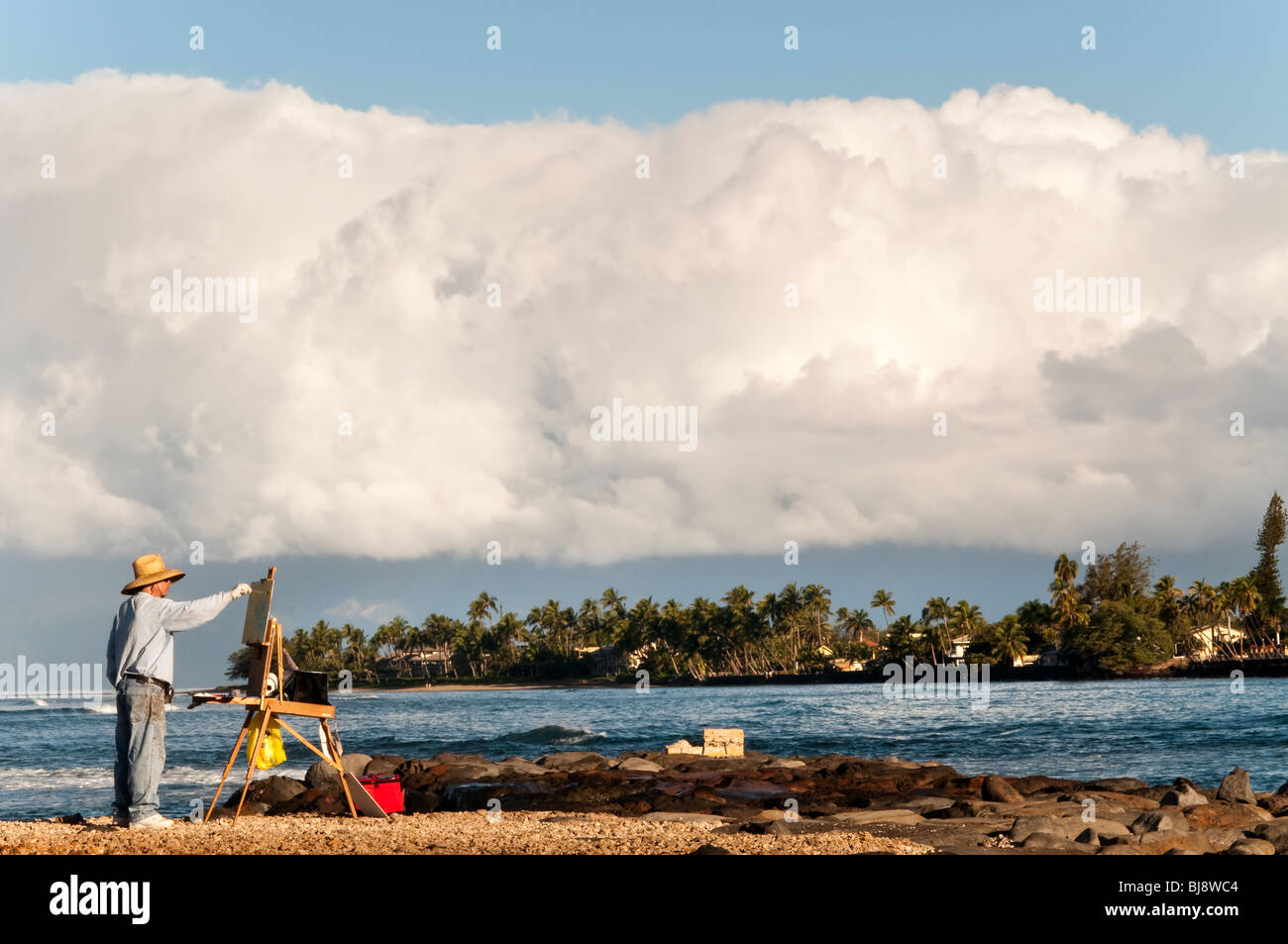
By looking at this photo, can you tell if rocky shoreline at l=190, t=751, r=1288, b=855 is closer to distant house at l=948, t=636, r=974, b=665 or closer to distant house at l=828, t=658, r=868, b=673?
distant house at l=948, t=636, r=974, b=665

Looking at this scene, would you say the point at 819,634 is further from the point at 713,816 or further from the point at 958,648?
the point at 713,816

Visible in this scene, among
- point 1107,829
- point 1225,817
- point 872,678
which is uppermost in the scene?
point 1107,829

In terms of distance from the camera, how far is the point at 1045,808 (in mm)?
15398

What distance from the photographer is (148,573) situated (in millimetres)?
10383

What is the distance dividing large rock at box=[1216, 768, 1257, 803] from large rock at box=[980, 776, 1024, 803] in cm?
300

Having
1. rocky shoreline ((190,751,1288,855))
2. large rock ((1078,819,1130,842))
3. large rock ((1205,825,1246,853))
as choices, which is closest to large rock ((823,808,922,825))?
rocky shoreline ((190,751,1288,855))

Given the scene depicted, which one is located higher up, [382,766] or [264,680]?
Result: [264,680]

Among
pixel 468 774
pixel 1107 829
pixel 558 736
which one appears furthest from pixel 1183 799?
pixel 558 736

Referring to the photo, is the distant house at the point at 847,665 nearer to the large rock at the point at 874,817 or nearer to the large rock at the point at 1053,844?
the large rock at the point at 874,817

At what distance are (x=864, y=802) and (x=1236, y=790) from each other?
19.8ft

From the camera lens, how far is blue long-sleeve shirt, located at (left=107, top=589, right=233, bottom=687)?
33.2ft

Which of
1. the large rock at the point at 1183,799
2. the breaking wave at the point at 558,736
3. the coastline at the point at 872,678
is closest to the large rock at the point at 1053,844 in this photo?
the large rock at the point at 1183,799
